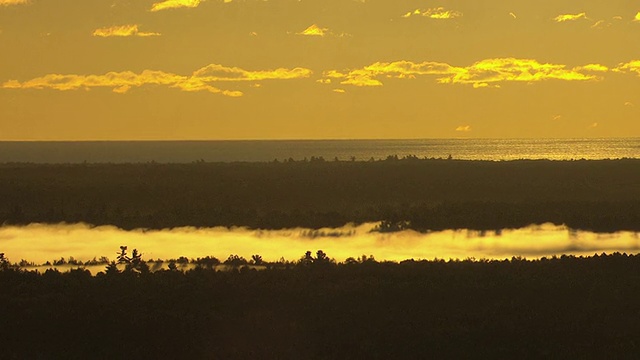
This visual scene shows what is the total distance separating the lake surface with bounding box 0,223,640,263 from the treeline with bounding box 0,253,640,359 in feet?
34.3

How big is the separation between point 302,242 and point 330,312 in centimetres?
2557

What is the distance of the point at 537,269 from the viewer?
135 ft

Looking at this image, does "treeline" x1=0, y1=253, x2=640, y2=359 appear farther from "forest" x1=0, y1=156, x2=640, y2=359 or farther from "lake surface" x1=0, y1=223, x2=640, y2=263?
"lake surface" x1=0, y1=223, x2=640, y2=263

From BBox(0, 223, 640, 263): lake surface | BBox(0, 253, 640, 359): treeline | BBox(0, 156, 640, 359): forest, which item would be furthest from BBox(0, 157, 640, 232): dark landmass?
BBox(0, 253, 640, 359): treeline

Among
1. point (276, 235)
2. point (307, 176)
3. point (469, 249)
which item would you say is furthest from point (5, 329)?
point (307, 176)

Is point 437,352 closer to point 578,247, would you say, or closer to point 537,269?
point 537,269

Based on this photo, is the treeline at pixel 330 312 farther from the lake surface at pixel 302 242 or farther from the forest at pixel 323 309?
the lake surface at pixel 302 242

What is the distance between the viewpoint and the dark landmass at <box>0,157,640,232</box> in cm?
7312

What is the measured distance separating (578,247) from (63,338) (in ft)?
108

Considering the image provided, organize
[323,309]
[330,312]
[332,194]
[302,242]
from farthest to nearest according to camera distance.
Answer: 1. [332,194]
2. [302,242]
3. [323,309]
4. [330,312]

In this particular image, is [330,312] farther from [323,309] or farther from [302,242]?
[302,242]

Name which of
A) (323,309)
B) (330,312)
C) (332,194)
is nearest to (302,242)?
(323,309)

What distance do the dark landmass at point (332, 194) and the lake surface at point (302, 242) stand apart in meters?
3.51

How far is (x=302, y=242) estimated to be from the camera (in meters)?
59.9
